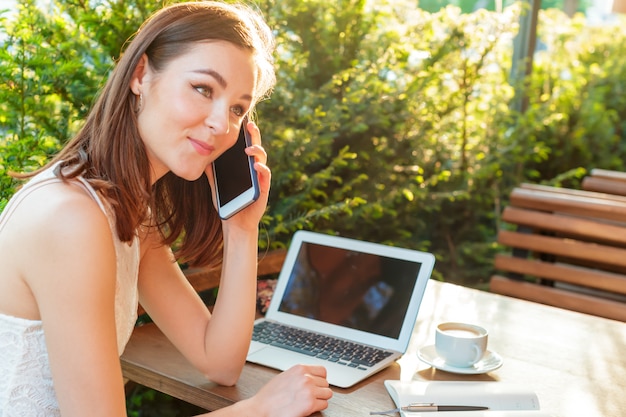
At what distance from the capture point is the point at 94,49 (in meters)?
2.32

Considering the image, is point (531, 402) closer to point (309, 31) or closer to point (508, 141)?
point (309, 31)

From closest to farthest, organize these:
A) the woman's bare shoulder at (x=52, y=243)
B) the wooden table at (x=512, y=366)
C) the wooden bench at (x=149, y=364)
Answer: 1. the woman's bare shoulder at (x=52, y=243)
2. the wooden table at (x=512, y=366)
3. the wooden bench at (x=149, y=364)

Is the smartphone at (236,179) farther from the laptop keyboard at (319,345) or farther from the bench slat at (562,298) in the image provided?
the bench slat at (562,298)

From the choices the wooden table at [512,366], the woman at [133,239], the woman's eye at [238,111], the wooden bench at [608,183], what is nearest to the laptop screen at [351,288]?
the wooden table at [512,366]

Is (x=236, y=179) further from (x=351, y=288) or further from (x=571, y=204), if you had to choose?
(x=571, y=204)

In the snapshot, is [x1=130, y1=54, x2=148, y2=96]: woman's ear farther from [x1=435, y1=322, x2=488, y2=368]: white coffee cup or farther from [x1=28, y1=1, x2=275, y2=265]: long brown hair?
[x1=435, y1=322, x2=488, y2=368]: white coffee cup

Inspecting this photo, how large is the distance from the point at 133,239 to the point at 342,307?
1.84ft

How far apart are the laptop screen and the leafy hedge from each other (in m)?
0.36

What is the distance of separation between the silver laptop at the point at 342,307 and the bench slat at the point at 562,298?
111 cm

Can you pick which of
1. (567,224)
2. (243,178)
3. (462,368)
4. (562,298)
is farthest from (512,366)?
(567,224)

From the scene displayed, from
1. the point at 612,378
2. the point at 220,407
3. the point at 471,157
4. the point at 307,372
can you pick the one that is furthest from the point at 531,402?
the point at 471,157

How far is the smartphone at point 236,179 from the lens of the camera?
1.65 meters

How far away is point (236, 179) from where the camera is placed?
170 centimetres

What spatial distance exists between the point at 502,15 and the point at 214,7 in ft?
8.83
